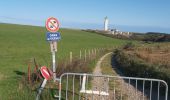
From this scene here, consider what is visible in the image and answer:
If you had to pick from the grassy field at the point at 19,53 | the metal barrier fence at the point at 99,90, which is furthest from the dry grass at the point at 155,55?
the metal barrier fence at the point at 99,90

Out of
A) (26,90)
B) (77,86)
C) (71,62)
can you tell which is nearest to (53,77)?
(77,86)

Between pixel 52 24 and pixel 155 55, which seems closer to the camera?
pixel 52 24

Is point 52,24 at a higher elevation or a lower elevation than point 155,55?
higher

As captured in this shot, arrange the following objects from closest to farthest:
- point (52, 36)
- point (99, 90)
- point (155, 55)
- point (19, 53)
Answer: point (99, 90)
point (52, 36)
point (155, 55)
point (19, 53)

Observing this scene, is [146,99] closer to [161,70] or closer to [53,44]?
[53,44]

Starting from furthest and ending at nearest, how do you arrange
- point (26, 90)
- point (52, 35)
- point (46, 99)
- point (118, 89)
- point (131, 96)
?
point (118, 89) → point (52, 35) → point (131, 96) → point (26, 90) → point (46, 99)

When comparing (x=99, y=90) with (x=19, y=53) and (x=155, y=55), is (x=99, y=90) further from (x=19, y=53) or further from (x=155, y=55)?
(x=19, y=53)

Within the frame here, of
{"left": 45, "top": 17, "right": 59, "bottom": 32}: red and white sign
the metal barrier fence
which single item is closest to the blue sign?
{"left": 45, "top": 17, "right": 59, "bottom": 32}: red and white sign

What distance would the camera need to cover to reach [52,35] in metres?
14.9

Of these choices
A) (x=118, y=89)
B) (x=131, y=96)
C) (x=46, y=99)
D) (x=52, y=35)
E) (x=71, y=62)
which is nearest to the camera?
(x=46, y=99)

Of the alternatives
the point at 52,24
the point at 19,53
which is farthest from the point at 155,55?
the point at 52,24

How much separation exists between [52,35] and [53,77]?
4.87 ft

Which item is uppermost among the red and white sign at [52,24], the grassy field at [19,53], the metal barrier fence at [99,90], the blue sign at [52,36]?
the red and white sign at [52,24]

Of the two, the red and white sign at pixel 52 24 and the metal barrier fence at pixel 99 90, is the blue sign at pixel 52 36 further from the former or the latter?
the metal barrier fence at pixel 99 90
